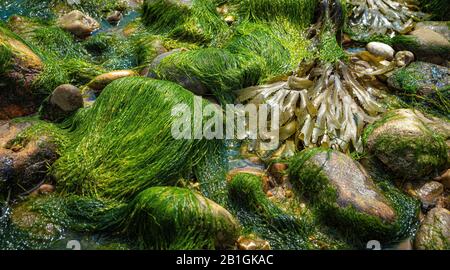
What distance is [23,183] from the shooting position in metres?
3.14

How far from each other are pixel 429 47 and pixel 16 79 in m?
3.92

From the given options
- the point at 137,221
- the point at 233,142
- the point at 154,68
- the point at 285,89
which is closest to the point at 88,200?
the point at 137,221

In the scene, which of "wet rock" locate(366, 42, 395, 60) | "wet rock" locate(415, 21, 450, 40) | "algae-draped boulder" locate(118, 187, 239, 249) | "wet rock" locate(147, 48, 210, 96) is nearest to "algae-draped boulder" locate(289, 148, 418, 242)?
"algae-draped boulder" locate(118, 187, 239, 249)

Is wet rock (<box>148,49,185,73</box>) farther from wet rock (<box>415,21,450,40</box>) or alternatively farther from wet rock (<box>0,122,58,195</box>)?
wet rock (<box>415,21,450,40</box>)

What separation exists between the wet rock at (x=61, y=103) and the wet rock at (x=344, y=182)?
1.77 metres

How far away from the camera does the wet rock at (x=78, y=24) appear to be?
4871 millimetres

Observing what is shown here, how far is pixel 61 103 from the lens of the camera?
12.1 ft

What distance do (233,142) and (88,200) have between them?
1.23m

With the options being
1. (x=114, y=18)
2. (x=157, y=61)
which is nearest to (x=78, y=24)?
(x=114, y=18)

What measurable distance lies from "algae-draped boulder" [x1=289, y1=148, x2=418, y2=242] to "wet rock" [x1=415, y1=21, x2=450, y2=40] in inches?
103

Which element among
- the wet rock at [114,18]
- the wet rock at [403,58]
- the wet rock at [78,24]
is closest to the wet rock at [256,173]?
the wet rock at [403,58]

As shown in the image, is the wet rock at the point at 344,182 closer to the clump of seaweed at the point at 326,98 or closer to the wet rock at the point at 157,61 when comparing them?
the clump of seaweed at the point at 326,98

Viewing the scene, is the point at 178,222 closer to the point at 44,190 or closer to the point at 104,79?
the point at 44,190

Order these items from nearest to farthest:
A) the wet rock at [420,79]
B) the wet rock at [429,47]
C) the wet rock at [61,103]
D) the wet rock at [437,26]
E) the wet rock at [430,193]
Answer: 1. the wet rock at [430,193]
2. the wet rock at [61,103]
3. the wet rock at [420,79]
4. the wet rock at [429,47]
5. the wet rock at [437,26]
